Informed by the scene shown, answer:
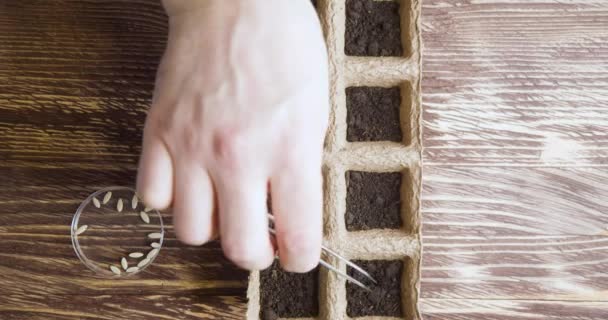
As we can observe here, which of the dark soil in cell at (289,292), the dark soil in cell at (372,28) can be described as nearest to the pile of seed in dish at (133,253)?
the dark soil in cell at (289,292)

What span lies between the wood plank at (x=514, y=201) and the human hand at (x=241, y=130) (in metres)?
0.29

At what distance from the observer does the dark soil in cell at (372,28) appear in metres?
0.89

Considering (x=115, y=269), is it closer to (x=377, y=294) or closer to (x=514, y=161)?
(x=377, y=294)

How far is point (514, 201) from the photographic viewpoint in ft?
3.16

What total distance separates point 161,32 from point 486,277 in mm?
602

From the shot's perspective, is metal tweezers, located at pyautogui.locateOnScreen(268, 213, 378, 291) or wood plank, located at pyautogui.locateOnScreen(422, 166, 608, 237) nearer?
metal tweezers, located at pyautogui.locateOnScreen(268, 213, 378, 291)

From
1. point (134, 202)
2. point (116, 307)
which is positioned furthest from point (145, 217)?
point (116, 307)

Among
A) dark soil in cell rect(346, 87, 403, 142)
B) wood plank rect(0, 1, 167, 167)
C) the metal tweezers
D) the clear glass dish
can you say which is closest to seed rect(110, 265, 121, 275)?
the clear glass dish

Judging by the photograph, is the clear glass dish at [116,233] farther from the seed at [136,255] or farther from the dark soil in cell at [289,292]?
the dark soil in cell at [289,292]

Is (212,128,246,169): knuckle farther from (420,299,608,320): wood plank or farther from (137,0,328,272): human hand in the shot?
(420,299,608,320): wood plank

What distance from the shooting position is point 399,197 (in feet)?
2.94

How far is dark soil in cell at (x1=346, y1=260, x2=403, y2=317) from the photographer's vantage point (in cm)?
88

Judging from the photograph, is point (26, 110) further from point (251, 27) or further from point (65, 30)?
point (251, 27)

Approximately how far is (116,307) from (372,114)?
46 centimetres
